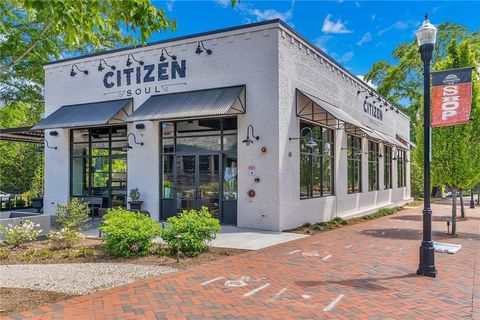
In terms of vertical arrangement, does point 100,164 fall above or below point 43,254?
A: above

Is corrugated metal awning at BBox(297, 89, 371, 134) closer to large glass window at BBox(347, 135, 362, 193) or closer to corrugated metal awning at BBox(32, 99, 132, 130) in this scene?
large glass window at BBox(347, 135, 362, 193)

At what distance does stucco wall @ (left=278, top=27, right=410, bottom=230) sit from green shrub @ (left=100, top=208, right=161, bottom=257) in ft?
16.9

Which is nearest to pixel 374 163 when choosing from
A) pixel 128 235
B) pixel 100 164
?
pixel 100 164

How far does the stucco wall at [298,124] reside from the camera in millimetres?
12727

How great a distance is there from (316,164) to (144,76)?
7.43m

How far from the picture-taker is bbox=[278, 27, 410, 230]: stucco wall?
12727mm

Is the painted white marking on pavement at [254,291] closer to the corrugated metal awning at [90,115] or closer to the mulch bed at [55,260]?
the mulch bed at [55,260]

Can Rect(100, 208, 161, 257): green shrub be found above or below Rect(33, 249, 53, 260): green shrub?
above

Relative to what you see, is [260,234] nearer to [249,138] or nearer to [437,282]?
[249,138]

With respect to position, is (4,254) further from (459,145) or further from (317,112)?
A: (459,145)

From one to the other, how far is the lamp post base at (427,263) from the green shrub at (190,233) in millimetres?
4201

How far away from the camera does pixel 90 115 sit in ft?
48.6

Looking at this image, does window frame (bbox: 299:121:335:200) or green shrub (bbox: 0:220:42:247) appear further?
window frame (bbox: 299:121:335:200)

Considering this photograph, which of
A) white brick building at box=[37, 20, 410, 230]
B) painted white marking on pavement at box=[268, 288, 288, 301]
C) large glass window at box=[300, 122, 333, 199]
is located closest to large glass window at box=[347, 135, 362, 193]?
white brick building at box=[37, 20, 410, 230]
